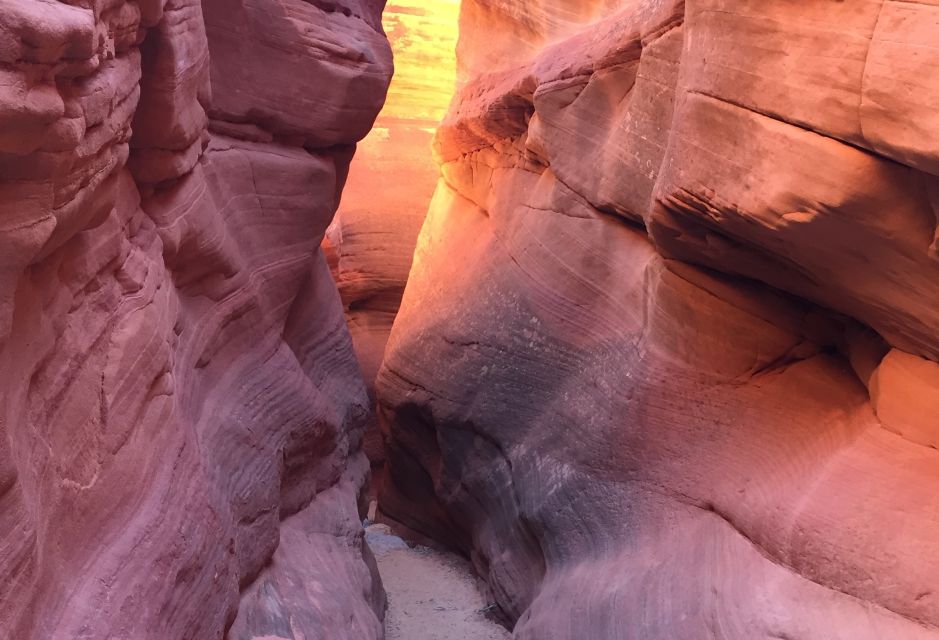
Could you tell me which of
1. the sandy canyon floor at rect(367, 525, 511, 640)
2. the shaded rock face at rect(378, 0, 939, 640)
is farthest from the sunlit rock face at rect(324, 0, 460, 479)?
the shaded rock face at rect(378, 0, 939, 640)

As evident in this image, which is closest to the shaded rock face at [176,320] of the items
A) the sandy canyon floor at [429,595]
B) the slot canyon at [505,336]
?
the slot canyon at [505,336]

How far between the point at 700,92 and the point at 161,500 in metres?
3.11

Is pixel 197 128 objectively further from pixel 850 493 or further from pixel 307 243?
pixel 850 493

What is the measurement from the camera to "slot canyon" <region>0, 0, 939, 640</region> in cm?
312

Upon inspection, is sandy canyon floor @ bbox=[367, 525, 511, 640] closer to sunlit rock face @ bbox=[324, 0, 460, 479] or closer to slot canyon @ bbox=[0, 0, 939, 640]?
slot canyon @ bbox=[0, 0, 939, 640]

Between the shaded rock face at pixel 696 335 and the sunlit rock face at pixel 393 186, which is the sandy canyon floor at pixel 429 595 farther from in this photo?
the sunlit rock face at pixel 393 186

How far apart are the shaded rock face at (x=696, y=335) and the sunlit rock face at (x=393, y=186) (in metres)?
2.51

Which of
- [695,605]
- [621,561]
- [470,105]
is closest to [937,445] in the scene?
[695,605]

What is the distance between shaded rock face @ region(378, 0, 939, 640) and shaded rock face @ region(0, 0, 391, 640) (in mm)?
1246

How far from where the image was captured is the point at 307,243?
6.42 metres

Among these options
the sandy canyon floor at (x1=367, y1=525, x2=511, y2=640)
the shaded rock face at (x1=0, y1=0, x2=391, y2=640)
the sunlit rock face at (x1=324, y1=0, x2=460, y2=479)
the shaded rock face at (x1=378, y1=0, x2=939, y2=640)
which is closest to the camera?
the shaded rock face at (x1=0, y1=0, x2=391, y2=640)

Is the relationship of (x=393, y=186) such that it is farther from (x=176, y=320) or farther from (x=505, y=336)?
(x=176, y=320)

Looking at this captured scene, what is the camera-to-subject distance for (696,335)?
5.47 m

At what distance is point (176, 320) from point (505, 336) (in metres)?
3.41
